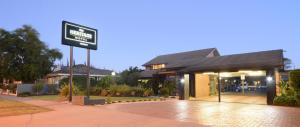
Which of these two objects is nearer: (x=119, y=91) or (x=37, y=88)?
(x=119, y=91)

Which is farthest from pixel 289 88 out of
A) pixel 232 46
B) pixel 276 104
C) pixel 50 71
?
pixel 232 46

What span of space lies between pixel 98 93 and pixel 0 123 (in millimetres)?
19167

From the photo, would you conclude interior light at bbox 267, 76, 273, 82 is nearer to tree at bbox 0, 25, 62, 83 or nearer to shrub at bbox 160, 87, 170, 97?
shrub at bbox 160, 87, 170, 97

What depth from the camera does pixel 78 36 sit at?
1994 cm

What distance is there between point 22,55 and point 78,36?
24942mm

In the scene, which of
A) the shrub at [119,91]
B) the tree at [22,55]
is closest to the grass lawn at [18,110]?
the shrub at [119,91]

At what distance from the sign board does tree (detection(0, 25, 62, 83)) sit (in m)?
22.2

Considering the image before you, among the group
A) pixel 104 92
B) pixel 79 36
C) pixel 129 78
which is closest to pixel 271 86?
pixel 79 36

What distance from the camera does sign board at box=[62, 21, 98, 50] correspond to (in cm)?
1922

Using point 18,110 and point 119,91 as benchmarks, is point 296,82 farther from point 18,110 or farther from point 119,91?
point 119,91

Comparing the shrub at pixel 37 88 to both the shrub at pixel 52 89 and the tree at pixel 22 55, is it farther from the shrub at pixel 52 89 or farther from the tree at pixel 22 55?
the tree at pixel 22 55

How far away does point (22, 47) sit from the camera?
39.9m

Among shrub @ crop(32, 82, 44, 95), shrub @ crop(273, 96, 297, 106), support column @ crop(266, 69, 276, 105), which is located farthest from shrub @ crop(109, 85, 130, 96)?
shrub @ crop(273, 96, 297, 106)

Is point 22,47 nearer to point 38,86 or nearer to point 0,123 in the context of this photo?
point 38,86
